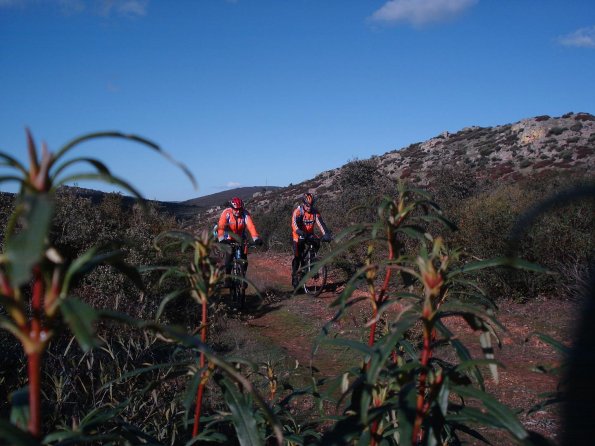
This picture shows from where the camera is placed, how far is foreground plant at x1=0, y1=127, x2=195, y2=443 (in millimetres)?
639

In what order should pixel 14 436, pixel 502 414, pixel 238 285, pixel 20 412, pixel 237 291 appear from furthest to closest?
pixel 237 291
pixel 238 285
pixel 502 414
pixel 20 412
pixel 14 436

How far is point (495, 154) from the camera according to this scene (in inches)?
1617

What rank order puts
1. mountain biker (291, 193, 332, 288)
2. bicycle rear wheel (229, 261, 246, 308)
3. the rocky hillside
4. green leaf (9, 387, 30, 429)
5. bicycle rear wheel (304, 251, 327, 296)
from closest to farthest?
green leaf (9, 387, 30, 429) → bicycle rear wheel (229, 261, 246, 308) → mountain biker (291, 193, 332, 288) → bicycle rear wheel (304, 251, 327, 296) → the rocky hillside

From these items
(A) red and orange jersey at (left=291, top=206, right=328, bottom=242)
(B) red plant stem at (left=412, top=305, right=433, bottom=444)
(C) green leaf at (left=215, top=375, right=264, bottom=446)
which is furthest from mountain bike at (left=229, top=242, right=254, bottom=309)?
(B) red plant stem at (left=412, top=305, right=433, bottom=444)

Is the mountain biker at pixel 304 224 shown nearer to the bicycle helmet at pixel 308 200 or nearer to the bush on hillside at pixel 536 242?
the bicycle helmet at pixel 308 200

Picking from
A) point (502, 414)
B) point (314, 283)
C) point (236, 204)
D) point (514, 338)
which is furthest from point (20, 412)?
point (314, 283)

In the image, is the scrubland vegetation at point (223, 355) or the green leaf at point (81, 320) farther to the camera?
the scrubland vegetation at point (223, 355)

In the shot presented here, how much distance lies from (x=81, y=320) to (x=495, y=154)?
43967 mm

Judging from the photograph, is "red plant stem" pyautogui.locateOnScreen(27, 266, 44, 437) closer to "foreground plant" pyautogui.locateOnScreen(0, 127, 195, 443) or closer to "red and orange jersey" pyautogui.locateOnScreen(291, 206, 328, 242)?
"foreground plant" pyautogui.locateOnScreen(0, 127, 195, 443)

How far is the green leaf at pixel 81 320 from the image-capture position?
67 cm

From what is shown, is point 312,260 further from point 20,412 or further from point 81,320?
point 81,320

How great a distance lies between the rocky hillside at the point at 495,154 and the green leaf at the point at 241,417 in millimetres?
28302

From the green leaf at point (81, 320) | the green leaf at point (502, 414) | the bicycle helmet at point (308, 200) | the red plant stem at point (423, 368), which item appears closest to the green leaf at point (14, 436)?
the green leaf at point (81, 320)

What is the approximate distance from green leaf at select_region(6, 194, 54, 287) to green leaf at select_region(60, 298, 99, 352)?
0.33 feet
